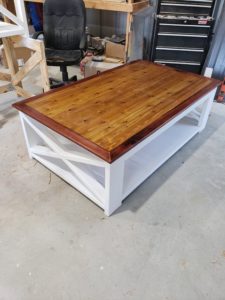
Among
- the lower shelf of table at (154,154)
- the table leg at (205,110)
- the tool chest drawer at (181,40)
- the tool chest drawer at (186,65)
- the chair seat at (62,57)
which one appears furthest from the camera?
the tool chest drawer at (186,65)

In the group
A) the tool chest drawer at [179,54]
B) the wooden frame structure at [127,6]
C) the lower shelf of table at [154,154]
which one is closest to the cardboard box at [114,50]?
the wooden frame structure at [127,6]

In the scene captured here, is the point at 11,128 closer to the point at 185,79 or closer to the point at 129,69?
the point at 129,69

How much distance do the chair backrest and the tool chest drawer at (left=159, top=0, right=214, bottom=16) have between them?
99 centimetres

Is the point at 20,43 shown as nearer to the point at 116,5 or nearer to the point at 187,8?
the point at 116,5

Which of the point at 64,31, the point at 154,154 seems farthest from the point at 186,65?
the point at 154,154

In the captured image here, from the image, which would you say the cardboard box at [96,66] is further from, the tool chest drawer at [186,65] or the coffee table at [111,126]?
the coffee table at [111,126]

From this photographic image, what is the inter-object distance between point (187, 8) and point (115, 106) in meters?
1.98

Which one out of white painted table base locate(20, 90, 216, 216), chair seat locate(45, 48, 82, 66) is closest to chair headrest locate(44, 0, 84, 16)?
chair seat locate(45, 48, 82, 66)

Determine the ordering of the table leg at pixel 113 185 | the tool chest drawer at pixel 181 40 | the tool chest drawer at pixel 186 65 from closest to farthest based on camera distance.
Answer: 1. the table leg at pixel 113 185
2. the tool chest drawer at pixel 181 40
3. the tool chest drawer at pixel 186 65

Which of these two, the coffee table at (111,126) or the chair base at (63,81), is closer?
the coffee table at (111,126)

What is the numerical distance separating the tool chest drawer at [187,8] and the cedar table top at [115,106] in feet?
3.58

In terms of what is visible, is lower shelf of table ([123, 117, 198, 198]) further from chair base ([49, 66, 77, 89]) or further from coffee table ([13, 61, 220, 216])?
chair base ([49, 66, 77, 89])

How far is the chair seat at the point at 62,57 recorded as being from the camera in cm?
246

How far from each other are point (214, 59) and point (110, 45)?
138cm
